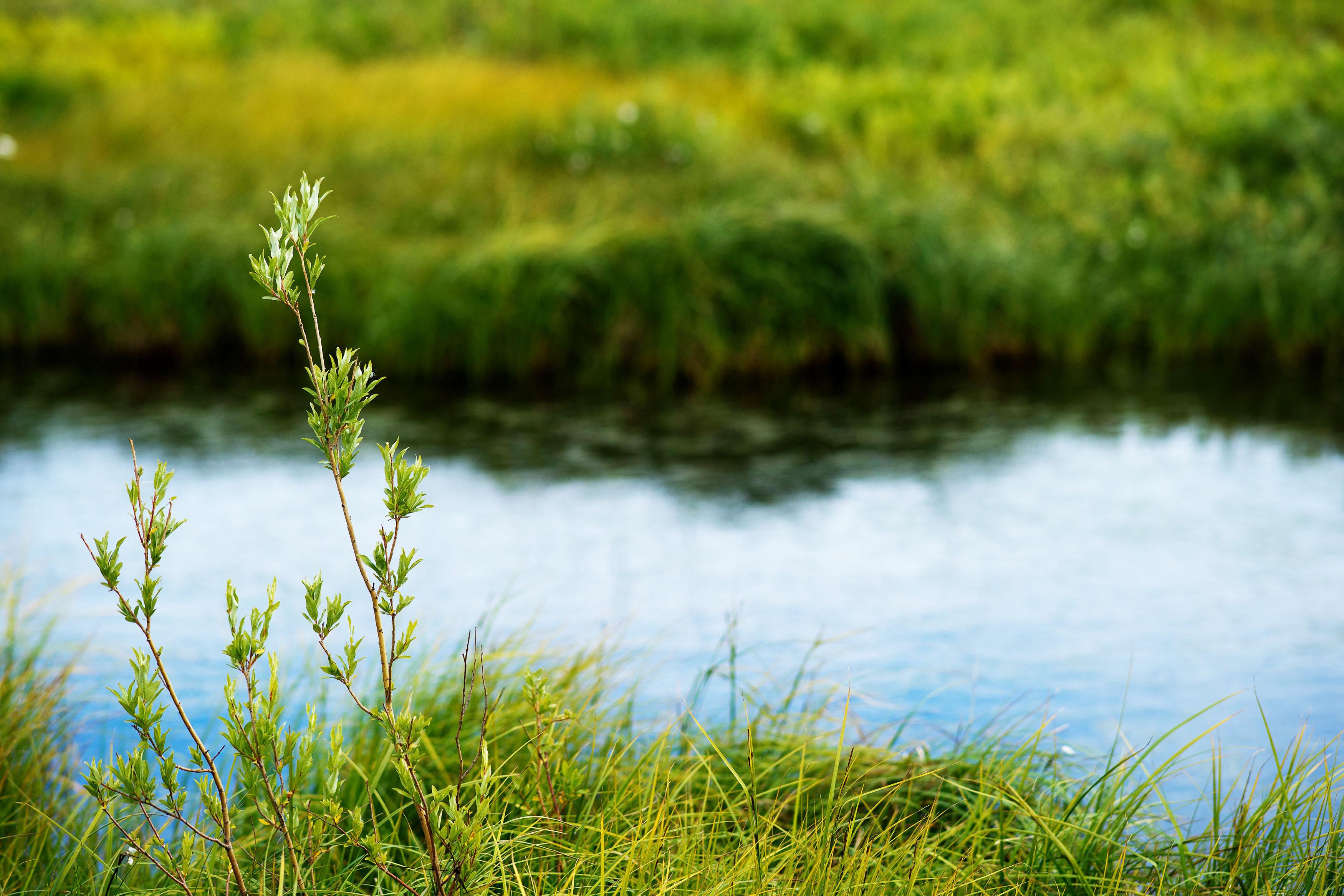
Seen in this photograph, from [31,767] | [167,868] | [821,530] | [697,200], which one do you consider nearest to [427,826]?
[167,868]

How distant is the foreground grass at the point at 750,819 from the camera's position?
214cm

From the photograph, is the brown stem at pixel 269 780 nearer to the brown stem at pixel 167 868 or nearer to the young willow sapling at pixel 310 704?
the young willow sapling at pixel 310 704

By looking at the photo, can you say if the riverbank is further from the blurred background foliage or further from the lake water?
the blurred background foliage

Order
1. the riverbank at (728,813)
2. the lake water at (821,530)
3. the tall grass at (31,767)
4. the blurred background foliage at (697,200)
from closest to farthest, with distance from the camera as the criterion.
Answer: the riverbank at (728,813) → the tall grass at (31,767) → the lake water at (821,530) → the blurred background foliage at (697,200)

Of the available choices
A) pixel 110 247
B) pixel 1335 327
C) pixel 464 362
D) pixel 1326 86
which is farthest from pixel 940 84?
pixel 110 247

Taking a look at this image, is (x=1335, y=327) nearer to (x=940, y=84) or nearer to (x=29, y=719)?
(x=940, y=84)

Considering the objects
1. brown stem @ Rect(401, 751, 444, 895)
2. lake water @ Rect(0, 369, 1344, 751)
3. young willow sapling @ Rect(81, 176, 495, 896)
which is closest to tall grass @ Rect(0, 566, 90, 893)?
lake water @ Rect(0, 369, 1344, 751)

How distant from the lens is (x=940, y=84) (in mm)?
12812

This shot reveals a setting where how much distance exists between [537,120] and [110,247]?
11.5 ft

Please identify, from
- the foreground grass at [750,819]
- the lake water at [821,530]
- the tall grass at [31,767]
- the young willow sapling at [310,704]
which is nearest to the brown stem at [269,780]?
the young willow sapling at [310,704]

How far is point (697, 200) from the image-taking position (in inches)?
354

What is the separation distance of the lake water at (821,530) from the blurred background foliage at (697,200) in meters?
0.53

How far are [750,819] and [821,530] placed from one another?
118 inches

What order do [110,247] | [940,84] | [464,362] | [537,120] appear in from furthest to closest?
[940,84]
[537,120]
[110,247]
[464,362]
